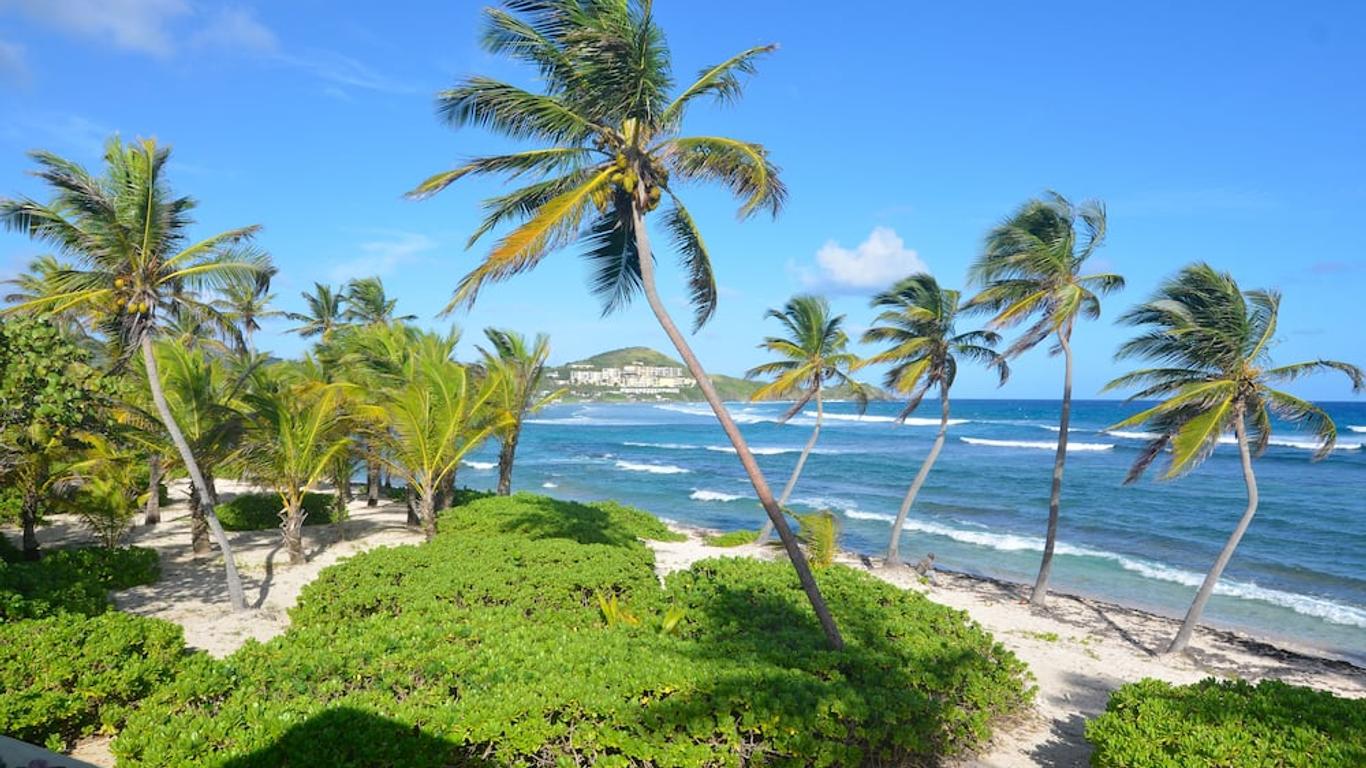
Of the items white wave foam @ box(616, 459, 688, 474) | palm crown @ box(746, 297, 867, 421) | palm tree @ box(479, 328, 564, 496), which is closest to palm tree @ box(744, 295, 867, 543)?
palm crown @ box(746, 297, 867, 421)

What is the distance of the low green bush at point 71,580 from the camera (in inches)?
310

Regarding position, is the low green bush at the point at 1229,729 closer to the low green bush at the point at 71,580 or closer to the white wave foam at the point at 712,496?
the low green bush at the point at 71,580

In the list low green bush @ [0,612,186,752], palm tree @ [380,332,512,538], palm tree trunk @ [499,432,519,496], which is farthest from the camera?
palm tree trunk @ [499,432,519,496]

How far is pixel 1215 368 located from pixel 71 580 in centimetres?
1822

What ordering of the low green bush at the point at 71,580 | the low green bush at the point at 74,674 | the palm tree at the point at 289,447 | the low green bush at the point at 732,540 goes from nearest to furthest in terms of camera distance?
the low green bush at the point at 74,674 < the low green bush at the point at 71,580 < the palm tree at the point at 289,447 < the low green bush at the point at 732,540

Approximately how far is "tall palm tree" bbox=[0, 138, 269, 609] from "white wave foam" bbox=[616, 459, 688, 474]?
107 feet

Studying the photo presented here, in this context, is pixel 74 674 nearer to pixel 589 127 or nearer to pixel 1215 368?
pixel 589 127

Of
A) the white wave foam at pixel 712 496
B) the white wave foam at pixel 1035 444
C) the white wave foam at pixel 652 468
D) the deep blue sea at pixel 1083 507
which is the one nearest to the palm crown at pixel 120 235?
the deep blue sea at pixel 1083 507

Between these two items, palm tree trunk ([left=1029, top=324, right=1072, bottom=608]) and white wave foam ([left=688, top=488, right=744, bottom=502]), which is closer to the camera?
palm tree trunk ([left=1029, top=324, right=1072, bottom=608])

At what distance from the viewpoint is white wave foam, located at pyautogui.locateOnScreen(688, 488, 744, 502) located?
3194 cm

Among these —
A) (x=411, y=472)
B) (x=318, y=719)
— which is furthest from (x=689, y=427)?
(x=318, y=719)

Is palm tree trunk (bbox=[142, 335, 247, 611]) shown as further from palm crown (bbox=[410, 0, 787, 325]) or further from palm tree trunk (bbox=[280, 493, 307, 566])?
palm crown (bbox=[410, 0, 787, 325])

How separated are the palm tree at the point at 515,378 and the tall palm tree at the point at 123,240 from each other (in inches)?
374

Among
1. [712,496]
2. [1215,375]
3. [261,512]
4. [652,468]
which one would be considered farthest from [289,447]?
[652,468]
